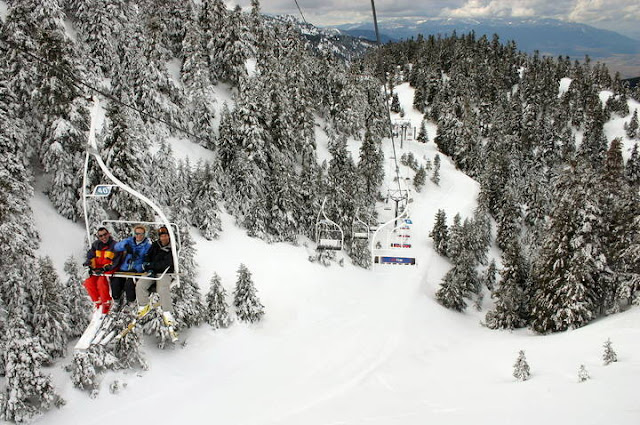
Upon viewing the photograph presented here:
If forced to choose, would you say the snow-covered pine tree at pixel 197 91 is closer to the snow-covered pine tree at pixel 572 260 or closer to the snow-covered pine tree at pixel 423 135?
the snow-covered pine tree at pixel 572 260

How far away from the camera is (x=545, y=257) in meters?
30.3

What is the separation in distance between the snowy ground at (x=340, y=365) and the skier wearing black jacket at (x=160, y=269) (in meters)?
12.0

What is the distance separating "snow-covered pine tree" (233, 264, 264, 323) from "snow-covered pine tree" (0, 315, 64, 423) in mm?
12282

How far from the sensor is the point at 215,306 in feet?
87.0

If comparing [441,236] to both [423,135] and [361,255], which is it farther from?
[423,135]

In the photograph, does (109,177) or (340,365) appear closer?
(109,177)

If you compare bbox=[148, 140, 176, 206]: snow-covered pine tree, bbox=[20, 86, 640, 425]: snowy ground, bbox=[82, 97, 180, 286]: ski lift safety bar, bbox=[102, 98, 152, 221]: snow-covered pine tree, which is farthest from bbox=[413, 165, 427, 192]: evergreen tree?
bbox=[82, 97, 180, 286]: ski lift safety bar

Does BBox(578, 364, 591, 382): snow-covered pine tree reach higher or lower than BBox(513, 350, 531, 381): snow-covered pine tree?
higher

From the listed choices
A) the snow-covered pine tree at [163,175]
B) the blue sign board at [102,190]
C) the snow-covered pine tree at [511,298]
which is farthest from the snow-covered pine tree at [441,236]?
the blue sign board at [102,190]

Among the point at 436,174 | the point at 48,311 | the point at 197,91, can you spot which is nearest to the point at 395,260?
the point at 48,311

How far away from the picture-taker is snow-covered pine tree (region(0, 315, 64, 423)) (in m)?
16.4

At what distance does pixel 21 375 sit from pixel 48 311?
9.86 ft

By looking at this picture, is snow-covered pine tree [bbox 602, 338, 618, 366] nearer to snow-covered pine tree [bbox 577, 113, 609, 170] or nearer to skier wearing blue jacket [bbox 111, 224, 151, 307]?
skier wearing blue jacket [bbox 111, 224, 151, 307]

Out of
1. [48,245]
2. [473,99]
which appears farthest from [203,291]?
[473,99]
